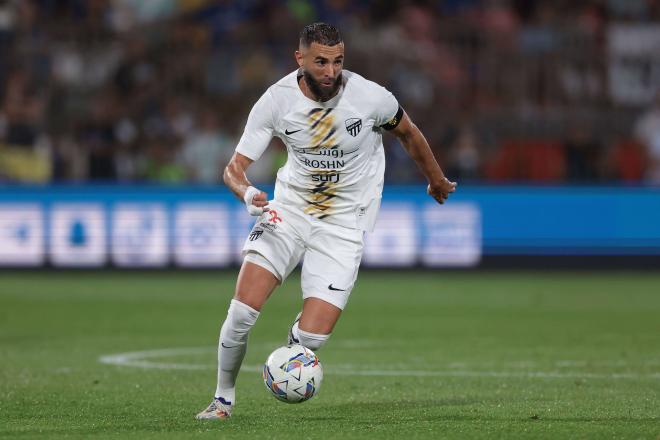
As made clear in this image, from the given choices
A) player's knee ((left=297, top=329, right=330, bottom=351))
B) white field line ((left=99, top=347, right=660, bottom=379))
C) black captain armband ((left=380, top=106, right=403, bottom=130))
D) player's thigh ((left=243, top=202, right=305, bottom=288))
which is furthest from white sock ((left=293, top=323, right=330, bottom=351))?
white field line ((left=99, top=347, right=660, bottom=379))

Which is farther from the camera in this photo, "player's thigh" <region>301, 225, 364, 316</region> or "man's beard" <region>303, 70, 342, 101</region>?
"player's thigh" <region>301, 225, 364, 316</region>

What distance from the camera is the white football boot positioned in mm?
7293

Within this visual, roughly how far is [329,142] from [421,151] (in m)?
0.63

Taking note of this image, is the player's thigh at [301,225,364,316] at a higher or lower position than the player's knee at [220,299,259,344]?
higher

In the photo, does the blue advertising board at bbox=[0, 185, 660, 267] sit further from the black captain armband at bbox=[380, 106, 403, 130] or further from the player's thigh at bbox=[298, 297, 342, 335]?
the player's thigh at bbox=[298, 297, 342, 335]

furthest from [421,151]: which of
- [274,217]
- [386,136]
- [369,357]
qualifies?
[386,136]

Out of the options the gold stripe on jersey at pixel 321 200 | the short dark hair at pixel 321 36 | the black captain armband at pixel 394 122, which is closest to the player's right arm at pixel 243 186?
the gold stripe on jersey at pixel 321 200

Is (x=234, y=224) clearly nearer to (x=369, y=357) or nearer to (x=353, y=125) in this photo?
(x=369, y=357)

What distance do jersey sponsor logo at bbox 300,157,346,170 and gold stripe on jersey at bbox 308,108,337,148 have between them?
0.10 meters

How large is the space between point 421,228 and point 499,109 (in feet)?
7.86

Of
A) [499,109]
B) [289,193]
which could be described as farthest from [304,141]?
[499,109]

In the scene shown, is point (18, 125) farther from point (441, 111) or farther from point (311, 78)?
point (311, 78)

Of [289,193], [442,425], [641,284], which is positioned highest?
[289,193]

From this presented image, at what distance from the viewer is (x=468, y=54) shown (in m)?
20.0
